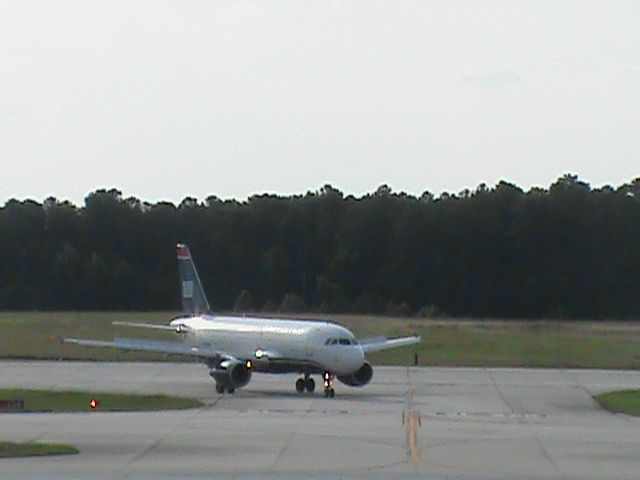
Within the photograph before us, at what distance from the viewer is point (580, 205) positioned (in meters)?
130

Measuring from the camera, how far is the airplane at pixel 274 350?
5328cm

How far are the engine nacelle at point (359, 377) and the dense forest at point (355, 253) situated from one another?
59.4 m

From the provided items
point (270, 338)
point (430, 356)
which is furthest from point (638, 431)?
point (430, 356)

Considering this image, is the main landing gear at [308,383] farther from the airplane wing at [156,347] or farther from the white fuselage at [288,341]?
the airplane wing at [156,347]

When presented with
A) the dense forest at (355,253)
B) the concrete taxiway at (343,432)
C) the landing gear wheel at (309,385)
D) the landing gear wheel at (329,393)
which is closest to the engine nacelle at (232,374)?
the concrete taxiway at (343,432)

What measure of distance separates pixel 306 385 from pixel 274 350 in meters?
1.72

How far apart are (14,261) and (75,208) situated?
39.8 feet

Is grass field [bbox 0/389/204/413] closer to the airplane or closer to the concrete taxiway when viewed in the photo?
the concrete taxiway

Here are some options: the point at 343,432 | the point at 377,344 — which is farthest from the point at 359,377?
the point at 343,432

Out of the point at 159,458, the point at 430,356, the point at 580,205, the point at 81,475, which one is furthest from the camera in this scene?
the point at 580,205

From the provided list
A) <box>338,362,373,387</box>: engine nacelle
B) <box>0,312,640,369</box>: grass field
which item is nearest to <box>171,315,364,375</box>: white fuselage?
<box>338,362,373,387</box>: engine nacelle

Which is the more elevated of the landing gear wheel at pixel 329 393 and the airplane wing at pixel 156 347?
the airplane wing at pixel 156 347

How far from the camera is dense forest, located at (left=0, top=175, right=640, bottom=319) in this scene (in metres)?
123

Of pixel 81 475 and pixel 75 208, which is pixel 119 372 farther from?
pixel 75 208
